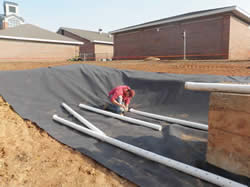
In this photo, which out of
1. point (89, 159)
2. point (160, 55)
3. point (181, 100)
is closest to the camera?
point (89, 159)

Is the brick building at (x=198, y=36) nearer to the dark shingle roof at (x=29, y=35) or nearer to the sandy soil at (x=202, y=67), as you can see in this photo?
the sandy soil at (x=202, y=67)

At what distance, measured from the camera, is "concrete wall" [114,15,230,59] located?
13637mm

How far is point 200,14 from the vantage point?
14.2 metres

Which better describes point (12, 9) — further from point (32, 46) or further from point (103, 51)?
point (32, 46)

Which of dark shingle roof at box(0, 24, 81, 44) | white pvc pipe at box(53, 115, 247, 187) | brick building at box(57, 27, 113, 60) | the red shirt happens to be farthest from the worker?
brick building at box(57, 27, 113, 60)

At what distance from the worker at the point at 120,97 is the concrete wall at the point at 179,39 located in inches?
459

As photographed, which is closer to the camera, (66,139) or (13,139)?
(13,139)

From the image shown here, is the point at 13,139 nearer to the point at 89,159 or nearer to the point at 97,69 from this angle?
the point at 89,159

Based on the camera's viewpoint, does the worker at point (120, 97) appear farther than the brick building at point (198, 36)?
No

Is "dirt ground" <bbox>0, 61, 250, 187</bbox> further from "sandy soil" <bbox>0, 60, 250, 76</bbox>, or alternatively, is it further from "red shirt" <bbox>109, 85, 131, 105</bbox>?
"sandy soil" <bbox>0, 60, 250, 76</bbox>

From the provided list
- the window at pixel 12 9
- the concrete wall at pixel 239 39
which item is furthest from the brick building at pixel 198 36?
the window at pixel 12 9

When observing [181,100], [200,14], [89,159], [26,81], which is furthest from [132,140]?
[200,14]

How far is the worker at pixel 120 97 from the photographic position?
4586 millimetres

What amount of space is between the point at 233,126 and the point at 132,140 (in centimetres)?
157
